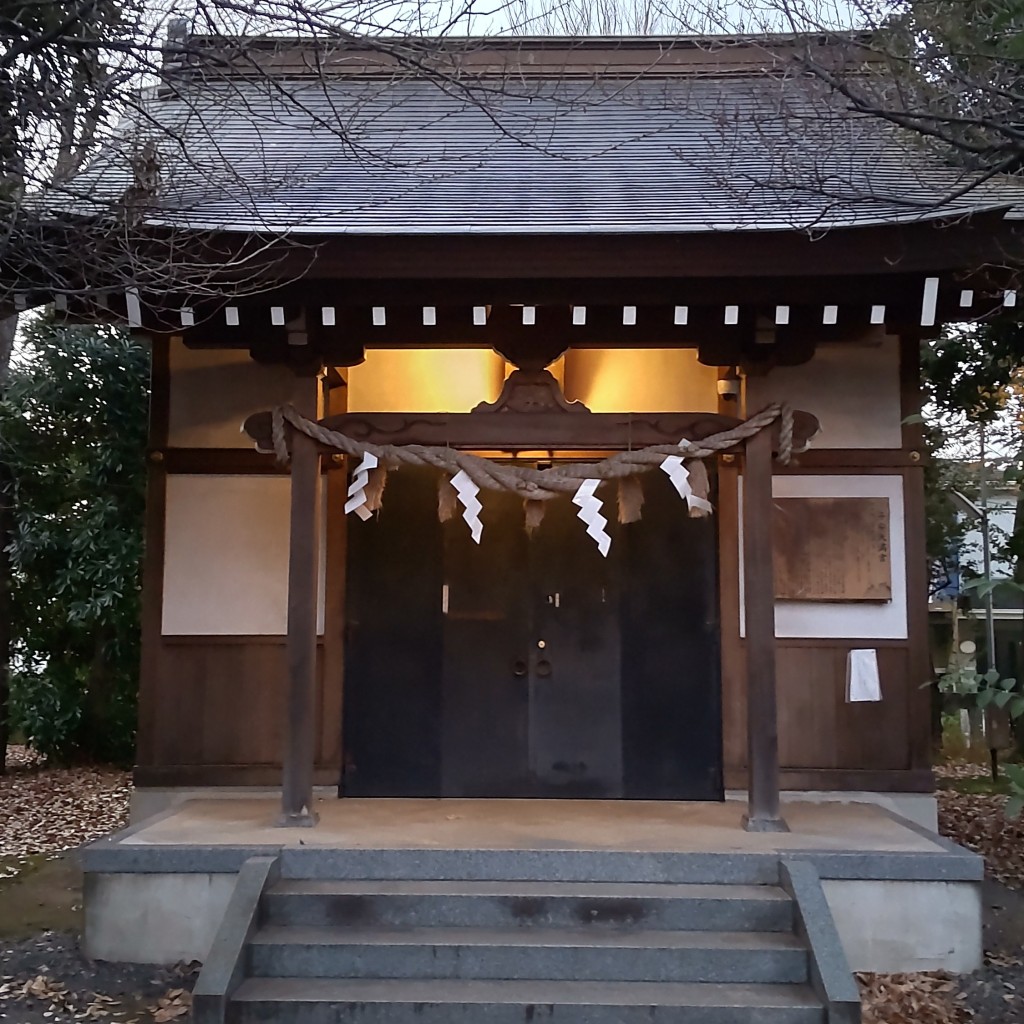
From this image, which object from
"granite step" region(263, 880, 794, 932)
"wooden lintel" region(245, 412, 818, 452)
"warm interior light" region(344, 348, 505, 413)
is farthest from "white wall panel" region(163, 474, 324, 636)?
"granite step" region(263, 880, 794, 932)

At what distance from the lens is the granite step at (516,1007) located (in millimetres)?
3754

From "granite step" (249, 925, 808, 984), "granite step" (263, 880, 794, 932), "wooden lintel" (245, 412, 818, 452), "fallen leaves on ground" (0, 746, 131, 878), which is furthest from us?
"fallen leaves on ground" (0, 746, 131, 878)

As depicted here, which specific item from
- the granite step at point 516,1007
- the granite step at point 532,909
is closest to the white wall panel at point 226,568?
the granite step at point 532,909

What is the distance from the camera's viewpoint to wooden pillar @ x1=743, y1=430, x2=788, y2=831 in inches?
197

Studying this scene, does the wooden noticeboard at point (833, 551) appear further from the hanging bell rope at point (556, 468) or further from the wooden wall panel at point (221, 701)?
the wooden wall panel at point (221, 701)

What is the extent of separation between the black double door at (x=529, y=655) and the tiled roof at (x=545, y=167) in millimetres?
1734

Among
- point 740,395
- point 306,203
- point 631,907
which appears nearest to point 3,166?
point 306,203

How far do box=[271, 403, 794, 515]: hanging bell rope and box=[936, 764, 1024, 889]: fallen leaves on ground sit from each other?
2696 millimetres

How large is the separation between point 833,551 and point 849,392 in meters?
1.01

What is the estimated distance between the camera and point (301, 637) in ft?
16.8

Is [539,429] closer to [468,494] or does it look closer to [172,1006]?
[468,494]

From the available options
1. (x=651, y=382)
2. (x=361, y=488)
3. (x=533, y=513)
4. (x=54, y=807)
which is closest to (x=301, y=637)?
(x=361, y=488)

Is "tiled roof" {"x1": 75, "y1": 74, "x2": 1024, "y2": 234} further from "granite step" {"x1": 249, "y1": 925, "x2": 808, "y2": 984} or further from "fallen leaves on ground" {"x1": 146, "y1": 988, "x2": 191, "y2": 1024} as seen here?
"fallen leaves on ground" {"x1": 146, "y1": 988, "x2": 191, "y2": 1024}

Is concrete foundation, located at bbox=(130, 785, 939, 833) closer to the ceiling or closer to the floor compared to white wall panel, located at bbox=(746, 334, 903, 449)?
closer to the floor
